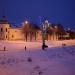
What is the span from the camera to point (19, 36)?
104312 mm

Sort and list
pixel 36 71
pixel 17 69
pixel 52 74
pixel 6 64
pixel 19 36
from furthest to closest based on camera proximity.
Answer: pixel 19 36
pixel 6 64
pixel 17 69
pixel 36 71
pixel 52 74

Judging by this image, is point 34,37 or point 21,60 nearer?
point 21,60

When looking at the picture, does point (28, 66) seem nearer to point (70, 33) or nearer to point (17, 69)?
point (17, 69)

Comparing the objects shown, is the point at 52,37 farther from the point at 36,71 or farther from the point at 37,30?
the point at 36,71

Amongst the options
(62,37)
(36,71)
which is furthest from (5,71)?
(62,37)

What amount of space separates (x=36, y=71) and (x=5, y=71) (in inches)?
135

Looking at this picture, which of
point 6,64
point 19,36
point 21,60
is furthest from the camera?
point 19,36

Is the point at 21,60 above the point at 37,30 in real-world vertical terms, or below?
below

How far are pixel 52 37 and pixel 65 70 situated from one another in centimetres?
8437

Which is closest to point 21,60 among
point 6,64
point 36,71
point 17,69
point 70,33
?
point 6,64

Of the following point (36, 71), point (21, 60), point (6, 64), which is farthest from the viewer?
point (21, 60)

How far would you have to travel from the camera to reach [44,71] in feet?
87.5

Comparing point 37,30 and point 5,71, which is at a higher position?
point 37,30

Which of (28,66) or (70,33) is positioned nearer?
(28,66)
